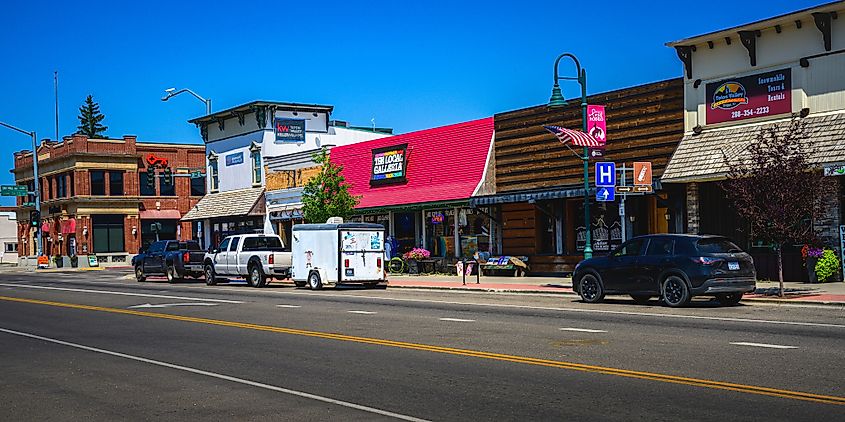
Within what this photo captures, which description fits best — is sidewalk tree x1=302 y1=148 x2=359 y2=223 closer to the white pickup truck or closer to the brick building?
the white pickup truck

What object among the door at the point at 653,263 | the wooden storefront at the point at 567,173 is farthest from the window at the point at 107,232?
the door at the point at 653,263

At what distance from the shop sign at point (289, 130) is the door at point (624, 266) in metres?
32.5

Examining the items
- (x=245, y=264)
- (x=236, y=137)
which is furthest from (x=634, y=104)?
(x=236, y=137)

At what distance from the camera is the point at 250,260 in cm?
3441

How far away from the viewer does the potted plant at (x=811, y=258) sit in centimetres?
2435

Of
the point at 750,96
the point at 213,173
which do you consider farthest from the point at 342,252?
the point at 213,173

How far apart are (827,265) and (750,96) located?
5.38 m

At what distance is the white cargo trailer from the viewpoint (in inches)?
1181

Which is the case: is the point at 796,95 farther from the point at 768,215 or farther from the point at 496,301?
the point at 496,301

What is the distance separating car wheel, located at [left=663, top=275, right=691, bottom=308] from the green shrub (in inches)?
269

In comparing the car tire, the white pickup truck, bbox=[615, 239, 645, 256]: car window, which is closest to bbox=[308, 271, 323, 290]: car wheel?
the white pickup truck

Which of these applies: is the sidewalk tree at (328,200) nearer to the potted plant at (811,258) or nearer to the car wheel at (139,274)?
the car wheel at (139,274)

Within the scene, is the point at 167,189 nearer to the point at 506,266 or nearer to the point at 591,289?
the point at 506,266

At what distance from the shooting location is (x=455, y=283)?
31.4 meters
